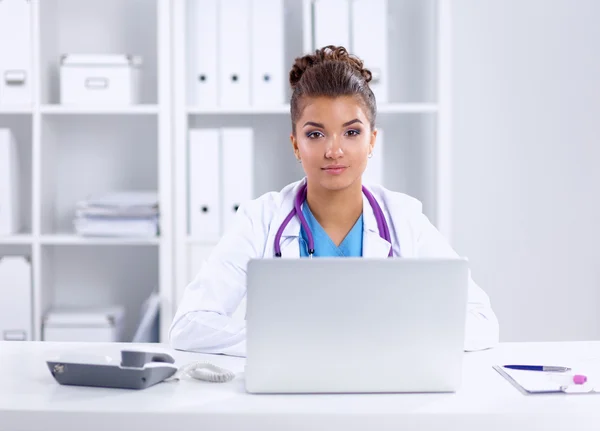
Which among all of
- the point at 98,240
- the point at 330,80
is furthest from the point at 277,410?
the point at 98,240

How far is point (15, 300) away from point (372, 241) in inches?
61.2

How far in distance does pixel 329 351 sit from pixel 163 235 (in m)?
1.77

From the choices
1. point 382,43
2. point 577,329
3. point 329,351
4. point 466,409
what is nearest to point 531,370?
point 466,409

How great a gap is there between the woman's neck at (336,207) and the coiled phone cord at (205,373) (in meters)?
0.67

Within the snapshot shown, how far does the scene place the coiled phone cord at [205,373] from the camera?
1258 millimetres

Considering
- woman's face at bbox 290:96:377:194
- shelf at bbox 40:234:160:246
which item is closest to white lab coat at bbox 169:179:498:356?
woman's face at bbox 290:96:377:194

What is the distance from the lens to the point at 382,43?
274cm

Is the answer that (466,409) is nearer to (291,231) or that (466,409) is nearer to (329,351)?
(329,351)

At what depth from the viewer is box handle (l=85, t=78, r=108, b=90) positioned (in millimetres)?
2838

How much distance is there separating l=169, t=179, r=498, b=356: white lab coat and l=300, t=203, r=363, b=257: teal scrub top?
28mm

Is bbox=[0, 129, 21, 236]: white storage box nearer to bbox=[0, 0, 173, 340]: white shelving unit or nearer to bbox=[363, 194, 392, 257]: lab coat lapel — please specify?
bbox=[0, 0, 173, 340]: white shelving unit

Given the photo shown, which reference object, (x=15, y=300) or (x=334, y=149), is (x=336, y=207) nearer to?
(x=334, y=149)

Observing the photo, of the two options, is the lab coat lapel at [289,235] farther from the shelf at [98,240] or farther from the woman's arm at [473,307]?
the shelf at [98,240]

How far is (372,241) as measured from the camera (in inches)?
73.2
